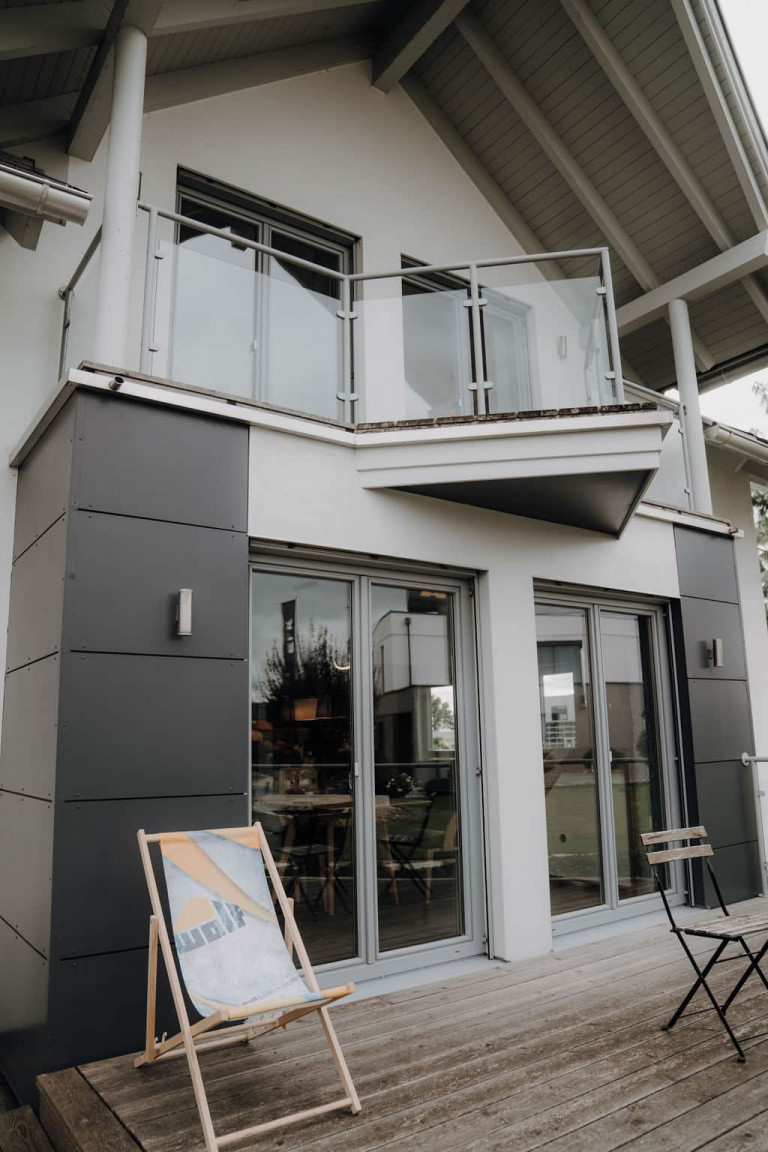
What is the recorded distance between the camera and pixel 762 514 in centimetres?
1934

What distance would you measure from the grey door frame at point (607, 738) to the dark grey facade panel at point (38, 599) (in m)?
3.14

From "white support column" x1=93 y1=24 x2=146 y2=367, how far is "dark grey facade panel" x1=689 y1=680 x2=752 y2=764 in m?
4.71

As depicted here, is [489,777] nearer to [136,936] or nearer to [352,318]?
[136,936]

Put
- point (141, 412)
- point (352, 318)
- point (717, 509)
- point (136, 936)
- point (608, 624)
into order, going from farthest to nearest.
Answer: point (717, 509) → point (608, 624) → point (352, 318) → point (141, 412) → point (136, 936)

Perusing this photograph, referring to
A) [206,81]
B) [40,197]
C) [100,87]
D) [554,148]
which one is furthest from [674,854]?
[554,148]

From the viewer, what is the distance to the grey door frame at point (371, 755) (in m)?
4.37

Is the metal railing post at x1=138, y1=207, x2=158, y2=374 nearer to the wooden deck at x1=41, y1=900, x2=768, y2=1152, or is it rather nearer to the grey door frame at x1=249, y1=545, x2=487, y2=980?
the grey door frame at x1=249, y1=545, x2=487, y2=980

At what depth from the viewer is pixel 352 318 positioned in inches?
185

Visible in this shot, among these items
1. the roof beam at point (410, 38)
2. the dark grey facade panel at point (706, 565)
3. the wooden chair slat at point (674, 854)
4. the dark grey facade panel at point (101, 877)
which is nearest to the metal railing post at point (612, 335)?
the dark grey facade panel at point (706, 565)

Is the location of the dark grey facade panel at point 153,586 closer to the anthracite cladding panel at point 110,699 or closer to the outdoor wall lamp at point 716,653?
the anthracite cladding panel at point 110,699

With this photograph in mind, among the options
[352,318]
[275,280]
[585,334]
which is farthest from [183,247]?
[585,334]

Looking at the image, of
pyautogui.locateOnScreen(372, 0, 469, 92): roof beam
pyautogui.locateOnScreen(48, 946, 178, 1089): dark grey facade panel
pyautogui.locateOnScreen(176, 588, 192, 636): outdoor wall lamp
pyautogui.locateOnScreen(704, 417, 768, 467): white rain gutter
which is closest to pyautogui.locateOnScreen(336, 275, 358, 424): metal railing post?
pyautogui.locateOnScreen(176, 588, 192, 636): outdoor wall lamp

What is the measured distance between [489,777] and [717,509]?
490 cm

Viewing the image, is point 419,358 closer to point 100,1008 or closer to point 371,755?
point 371,755
